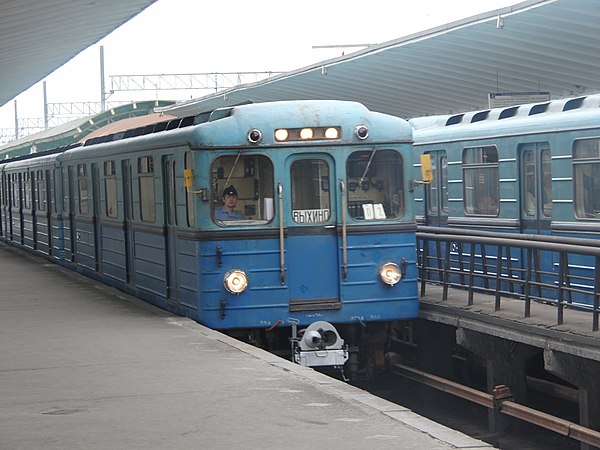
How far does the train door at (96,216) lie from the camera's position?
19.0 metres

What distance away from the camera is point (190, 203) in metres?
13.0

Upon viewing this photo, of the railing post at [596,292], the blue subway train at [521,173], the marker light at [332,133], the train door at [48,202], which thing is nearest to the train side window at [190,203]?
the marker light at [332,133]

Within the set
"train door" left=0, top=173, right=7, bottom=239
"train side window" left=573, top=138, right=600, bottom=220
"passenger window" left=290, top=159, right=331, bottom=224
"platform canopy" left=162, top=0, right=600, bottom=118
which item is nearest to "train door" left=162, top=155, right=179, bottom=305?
"passenger window" left=290, top=159, right=331, bottom=224

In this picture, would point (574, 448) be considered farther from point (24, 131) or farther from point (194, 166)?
point (24, 131)

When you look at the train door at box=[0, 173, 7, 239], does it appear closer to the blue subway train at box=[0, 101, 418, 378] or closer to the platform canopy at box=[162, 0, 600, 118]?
the platform canopy at box=[162, 0, 600, 118]

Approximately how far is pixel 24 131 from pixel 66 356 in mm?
87906

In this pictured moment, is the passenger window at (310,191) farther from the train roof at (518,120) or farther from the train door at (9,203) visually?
the train door at (9,203)

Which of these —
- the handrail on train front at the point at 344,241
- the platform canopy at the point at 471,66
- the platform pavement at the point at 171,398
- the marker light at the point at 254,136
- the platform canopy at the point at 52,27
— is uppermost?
the platform canopy at the point at 52,27

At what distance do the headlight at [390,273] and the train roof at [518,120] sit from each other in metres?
2.48

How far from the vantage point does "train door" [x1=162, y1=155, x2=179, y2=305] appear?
543 inches

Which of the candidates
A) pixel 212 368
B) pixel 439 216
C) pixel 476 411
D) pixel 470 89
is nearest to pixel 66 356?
pixel 212 368

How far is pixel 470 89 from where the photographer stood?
93.7ft

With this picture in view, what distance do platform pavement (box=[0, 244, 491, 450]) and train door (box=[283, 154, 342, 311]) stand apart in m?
1.08

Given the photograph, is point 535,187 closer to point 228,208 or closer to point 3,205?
point 228,208
